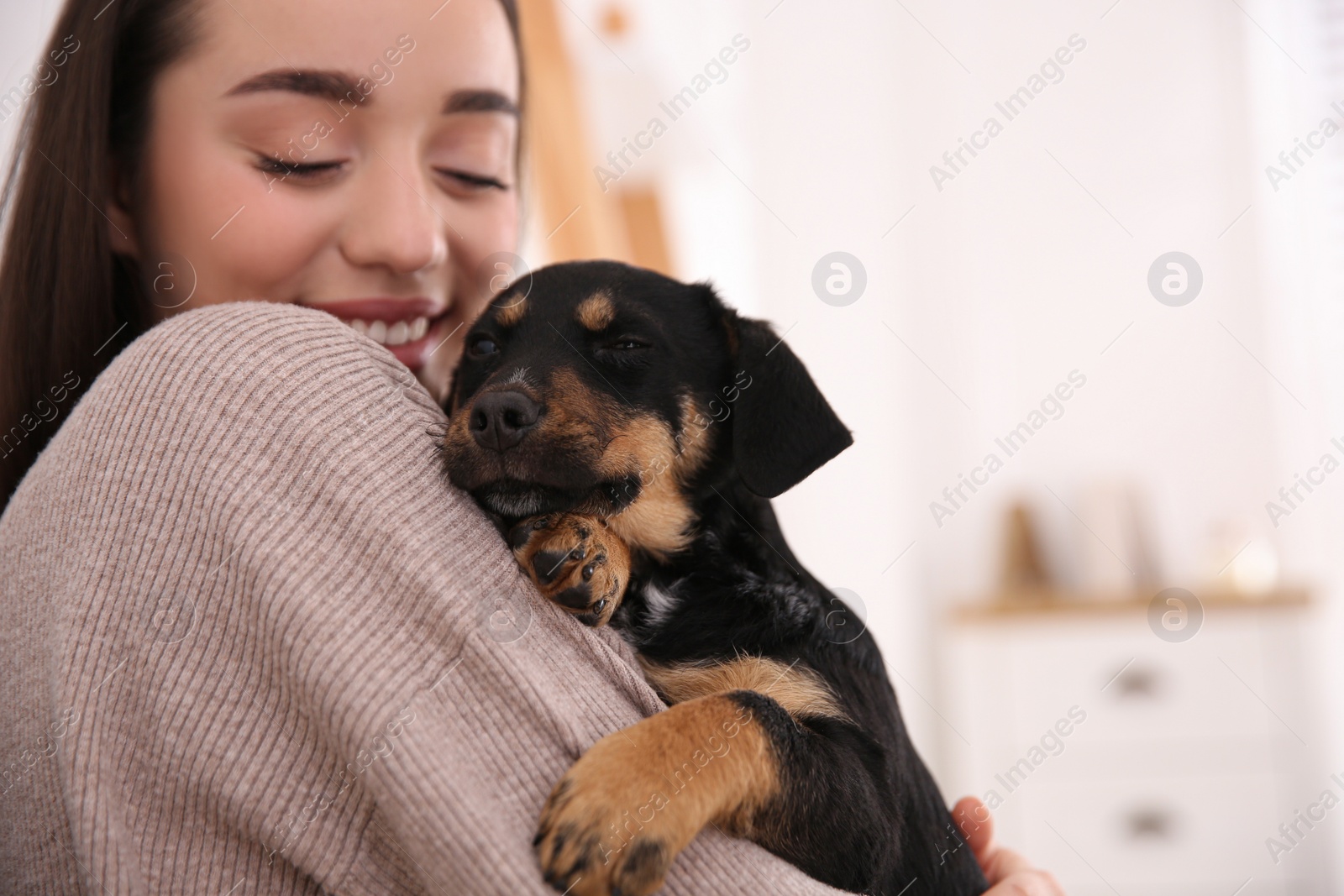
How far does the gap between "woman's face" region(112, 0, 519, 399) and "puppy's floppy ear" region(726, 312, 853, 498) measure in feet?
1.91

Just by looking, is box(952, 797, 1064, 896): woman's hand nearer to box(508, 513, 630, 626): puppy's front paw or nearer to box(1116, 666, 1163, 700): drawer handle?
box(508, 513, 630, 626): puppy's front paw

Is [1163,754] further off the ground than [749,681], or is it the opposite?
[749,681]

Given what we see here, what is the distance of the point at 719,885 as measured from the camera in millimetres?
980

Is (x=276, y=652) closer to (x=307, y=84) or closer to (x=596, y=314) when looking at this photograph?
(x=596, y=314)

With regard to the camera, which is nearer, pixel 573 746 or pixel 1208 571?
pixel 573 746

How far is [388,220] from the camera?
156cm

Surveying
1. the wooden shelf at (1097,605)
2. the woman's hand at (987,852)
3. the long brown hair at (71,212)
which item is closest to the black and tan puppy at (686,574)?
the woman's hand at (987,852)

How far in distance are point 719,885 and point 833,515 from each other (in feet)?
13.8

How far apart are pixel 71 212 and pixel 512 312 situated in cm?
71

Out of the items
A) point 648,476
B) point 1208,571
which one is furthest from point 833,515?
point 648,476

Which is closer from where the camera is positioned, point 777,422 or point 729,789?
point 729,789

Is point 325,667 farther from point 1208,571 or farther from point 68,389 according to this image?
point 1208,571

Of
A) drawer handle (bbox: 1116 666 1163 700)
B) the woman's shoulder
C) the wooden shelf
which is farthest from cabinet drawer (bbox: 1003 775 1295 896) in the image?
the woman's shoulder

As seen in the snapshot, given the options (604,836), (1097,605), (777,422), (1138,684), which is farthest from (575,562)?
(1138,684)
